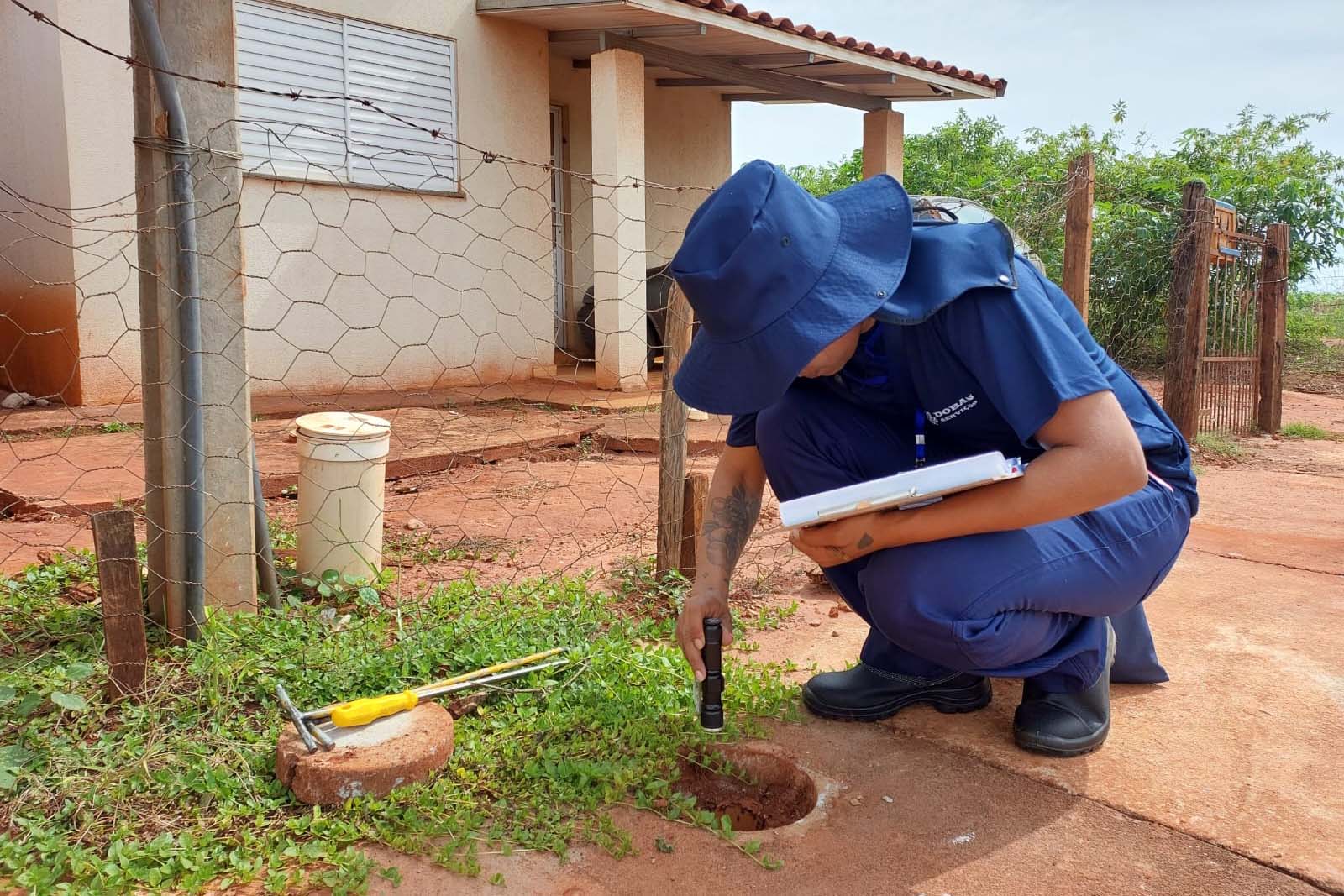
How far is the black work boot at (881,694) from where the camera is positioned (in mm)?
2383

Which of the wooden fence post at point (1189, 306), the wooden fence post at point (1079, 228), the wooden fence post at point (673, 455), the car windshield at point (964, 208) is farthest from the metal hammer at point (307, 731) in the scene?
the wooden fence post at point (1189, 306)

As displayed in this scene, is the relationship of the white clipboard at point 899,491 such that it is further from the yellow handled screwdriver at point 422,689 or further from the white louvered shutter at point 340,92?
the white louvered shutter at point 340,92

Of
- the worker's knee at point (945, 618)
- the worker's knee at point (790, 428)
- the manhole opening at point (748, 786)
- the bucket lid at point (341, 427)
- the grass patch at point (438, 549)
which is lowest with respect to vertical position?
the manhole opening at point (748, 786)

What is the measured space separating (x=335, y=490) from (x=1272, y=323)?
7.47m

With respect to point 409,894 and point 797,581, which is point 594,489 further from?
point 409,894

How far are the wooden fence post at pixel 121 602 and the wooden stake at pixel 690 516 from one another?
4.97 ft

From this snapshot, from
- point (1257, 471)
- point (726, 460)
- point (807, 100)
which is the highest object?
point (807, 100)

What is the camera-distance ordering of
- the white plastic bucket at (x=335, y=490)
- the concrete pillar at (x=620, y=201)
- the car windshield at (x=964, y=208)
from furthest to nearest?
1. the concrete pillar at (x=620, y=201)
2. the car windshield at (x=964, y=208)
3. the white plastic bucket at (x=335, y=490)

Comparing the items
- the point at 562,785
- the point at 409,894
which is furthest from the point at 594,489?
the point at 409,894

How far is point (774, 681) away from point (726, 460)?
0.59 m

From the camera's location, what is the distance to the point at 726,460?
2393mm

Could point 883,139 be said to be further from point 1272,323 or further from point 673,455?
point 673,455

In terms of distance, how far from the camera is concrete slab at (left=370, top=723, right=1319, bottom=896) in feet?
5.70

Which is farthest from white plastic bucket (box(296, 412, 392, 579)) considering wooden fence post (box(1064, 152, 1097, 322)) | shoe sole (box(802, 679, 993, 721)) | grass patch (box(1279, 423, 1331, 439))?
grass patch (box(1279, 423, 1331, 439))
